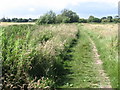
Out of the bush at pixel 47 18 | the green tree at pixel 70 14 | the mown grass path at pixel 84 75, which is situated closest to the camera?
the mown grass path at pixel 84 75

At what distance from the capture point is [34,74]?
8.12 metres

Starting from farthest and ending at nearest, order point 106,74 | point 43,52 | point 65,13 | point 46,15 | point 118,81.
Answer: point 65,13
point 46,15
point 106,74
point 43,52
point 118,81

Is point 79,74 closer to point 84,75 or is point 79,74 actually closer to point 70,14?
point 84,75

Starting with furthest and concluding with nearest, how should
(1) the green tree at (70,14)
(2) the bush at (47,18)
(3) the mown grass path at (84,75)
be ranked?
(1) the green tree at (70,14) < (2) the bush at (47,18) < (3) the mown grass path at (84,75)

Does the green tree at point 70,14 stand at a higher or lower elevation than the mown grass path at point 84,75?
higher

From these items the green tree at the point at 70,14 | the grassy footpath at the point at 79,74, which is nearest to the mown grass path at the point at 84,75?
the grassy footpath at the point at 79,74

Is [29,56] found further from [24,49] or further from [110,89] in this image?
[110,89]

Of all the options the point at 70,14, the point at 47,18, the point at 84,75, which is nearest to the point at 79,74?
the point at 84,75

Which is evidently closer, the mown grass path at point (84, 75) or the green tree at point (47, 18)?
the mown grass path at point (84, 75)

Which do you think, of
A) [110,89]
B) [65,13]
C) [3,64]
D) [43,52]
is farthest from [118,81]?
[65,13]

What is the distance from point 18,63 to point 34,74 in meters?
1.10

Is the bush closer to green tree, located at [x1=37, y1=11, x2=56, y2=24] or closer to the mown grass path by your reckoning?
green tree, located at [x1=37, y1=11, x2=56, y2=24]

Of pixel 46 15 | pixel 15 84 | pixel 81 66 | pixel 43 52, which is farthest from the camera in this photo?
pixel 46 15

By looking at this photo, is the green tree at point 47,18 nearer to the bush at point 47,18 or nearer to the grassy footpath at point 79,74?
the bush at point 47,18
